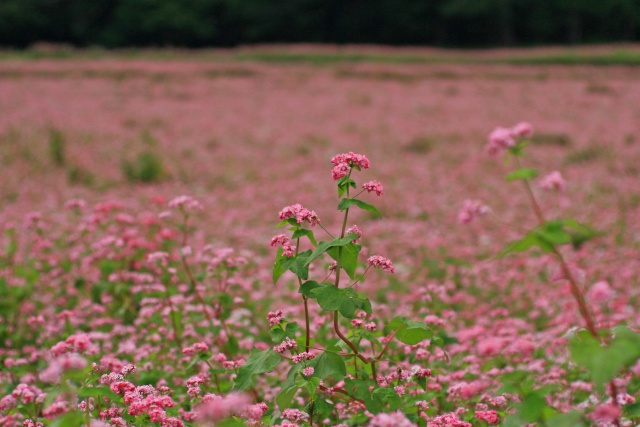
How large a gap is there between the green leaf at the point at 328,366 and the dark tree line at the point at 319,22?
193 feet

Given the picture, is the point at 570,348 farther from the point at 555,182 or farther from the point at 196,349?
the point at 196,349

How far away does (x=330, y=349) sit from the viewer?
2.49 meters

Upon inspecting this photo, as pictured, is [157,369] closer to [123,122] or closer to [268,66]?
[123,122]

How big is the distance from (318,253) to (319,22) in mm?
63129

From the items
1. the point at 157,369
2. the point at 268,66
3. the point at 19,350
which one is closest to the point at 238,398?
the point at 157,369

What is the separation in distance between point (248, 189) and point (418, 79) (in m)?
17.1

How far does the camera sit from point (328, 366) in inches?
92.4

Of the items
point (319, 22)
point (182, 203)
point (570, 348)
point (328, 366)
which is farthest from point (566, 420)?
point (319, 22)

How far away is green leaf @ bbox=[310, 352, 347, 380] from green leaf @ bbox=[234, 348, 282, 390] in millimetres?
143

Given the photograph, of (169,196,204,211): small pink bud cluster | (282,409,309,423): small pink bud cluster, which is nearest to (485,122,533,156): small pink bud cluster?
(282,409,309,423): small pink bud cluster

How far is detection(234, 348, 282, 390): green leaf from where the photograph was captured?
2.37m

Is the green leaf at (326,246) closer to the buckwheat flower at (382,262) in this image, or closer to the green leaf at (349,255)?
the green leaf at (349,255)

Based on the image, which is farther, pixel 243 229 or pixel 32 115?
pixel 32 115

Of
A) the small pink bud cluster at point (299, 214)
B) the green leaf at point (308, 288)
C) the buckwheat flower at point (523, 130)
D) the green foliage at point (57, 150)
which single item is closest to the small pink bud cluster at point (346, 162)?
the small pink bud cluster at point (299, 214)
